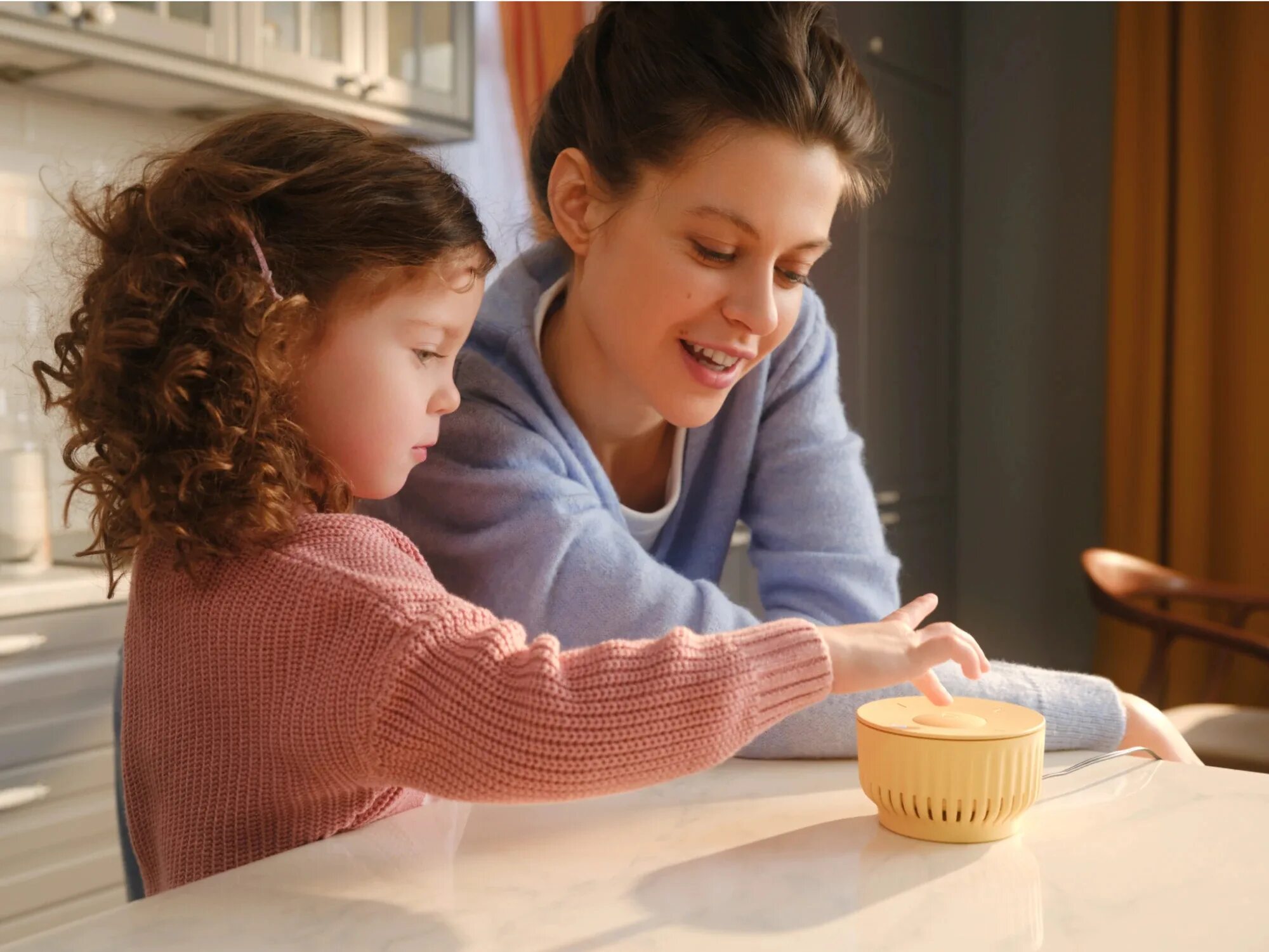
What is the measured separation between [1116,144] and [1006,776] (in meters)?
3.69

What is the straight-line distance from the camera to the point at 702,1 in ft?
3.71

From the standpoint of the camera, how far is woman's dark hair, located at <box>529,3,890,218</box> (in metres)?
1.14

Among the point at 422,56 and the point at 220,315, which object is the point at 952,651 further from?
the point at 422,56

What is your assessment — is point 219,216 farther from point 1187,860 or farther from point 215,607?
point 1187,860

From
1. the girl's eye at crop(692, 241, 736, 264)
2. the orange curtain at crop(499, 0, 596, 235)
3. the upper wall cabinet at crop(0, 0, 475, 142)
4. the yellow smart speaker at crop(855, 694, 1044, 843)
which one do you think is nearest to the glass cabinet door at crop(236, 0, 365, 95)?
the upper wall cabinet at crop(0, 0, 475, 142)

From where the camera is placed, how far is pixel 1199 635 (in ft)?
8.41

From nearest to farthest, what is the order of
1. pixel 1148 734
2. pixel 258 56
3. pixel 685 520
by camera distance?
pixel 1148 734 < pixel 685 520 < pixel 258 56

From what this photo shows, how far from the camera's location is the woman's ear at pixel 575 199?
1.26m

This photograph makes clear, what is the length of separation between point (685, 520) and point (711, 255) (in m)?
0.44

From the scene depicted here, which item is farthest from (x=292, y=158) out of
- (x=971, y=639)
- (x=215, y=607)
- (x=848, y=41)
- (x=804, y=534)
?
(x=848, y=41)

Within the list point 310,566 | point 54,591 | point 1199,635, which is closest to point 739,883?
point 310,566

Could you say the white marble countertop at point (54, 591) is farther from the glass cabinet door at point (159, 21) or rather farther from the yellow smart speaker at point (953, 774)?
the yellow smart speaker at point (953, 774)

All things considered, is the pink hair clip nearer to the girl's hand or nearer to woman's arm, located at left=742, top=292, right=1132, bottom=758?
the girl's hand

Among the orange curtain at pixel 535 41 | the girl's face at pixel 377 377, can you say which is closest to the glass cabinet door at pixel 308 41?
the orange curtain at pixel 535 41
